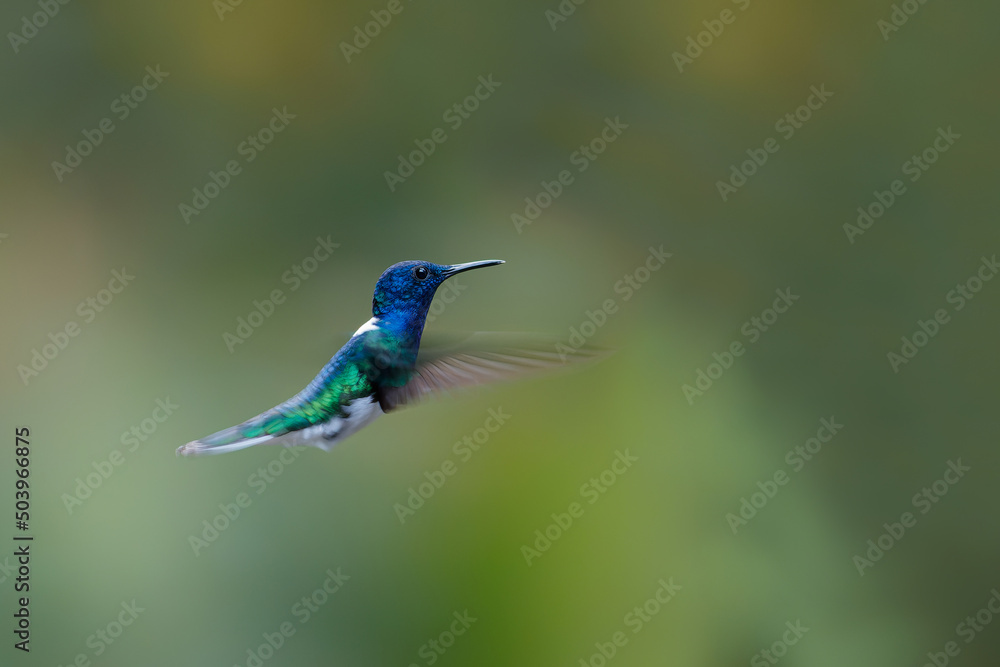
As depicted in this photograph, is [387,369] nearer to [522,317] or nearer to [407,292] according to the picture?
[407,292]

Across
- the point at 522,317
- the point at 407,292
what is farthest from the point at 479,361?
the point at 522,317

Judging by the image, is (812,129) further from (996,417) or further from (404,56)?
(404,56)

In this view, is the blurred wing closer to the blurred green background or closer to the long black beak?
the long black beak

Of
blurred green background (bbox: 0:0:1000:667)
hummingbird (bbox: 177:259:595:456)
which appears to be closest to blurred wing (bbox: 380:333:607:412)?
hummingbird (bbox: 177:259:595:456)

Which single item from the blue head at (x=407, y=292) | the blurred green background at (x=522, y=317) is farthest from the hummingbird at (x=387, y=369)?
the blurred green background at (x=522, y=317)

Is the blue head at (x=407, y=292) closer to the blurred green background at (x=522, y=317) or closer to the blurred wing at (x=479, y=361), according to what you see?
the blurred wing at (x=479, y=361)

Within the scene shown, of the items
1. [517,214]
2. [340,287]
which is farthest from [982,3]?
[340,287]
